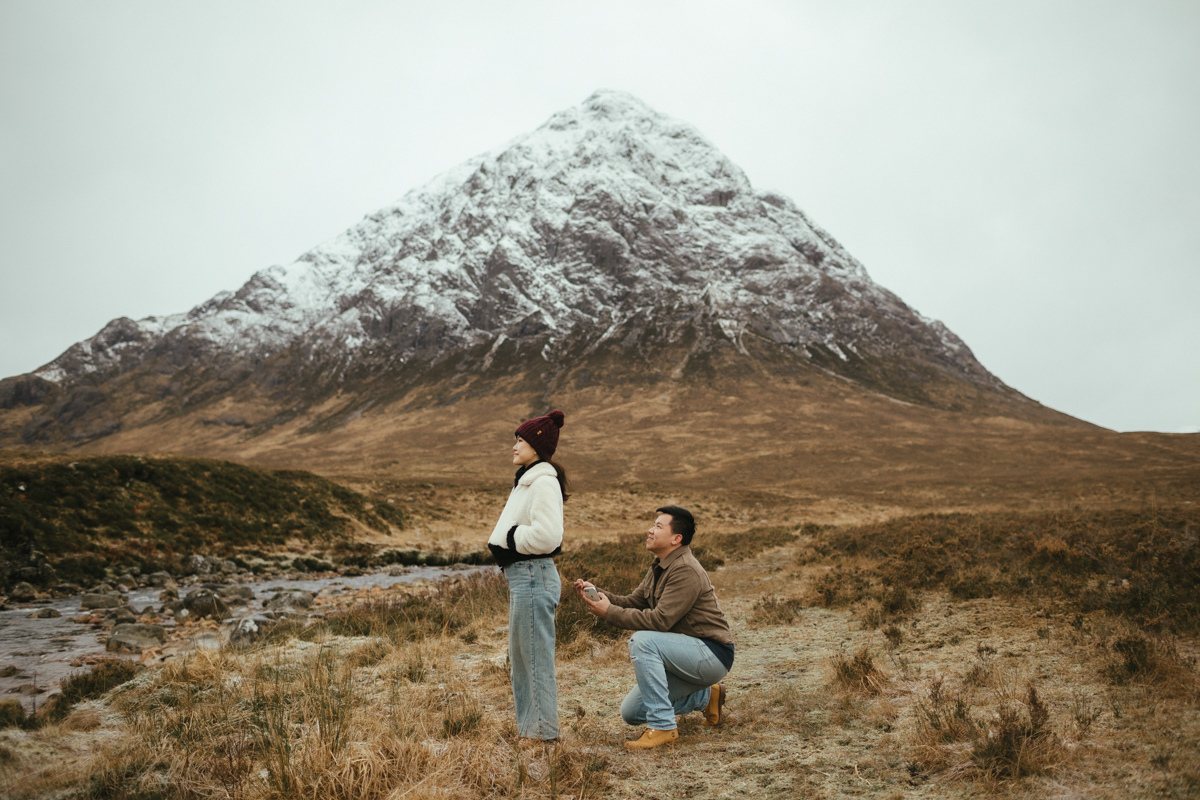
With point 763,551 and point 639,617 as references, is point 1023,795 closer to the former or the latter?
point 639,617

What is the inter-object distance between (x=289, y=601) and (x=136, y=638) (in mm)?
4091

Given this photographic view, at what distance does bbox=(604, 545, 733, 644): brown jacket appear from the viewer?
5.07m

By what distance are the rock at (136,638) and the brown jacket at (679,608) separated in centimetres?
893

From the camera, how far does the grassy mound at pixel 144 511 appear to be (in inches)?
659

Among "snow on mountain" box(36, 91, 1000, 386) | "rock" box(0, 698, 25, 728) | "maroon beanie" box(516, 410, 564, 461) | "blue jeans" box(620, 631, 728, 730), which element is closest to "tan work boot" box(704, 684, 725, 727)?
"blue jeans" box(620, 631, 728, 730)

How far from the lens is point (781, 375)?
404 feet

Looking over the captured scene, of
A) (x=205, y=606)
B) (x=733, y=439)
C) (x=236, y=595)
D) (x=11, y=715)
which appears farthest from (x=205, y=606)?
(x=733, y=439)

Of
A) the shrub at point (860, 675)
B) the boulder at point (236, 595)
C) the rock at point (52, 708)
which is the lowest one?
the boulder at point (236, 595)

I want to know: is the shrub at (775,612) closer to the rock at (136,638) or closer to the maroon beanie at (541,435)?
the maroon beanie at (541,435)

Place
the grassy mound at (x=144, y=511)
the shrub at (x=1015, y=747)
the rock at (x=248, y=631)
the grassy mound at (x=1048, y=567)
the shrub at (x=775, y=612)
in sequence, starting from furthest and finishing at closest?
the grassy mound at (x=144, y=511)
the shrub at (x=775, y=612)
the rock at (x=248, y=631)
the grassy mound at (x=1048, y=567)
the shrub at (x=1015, y=747)

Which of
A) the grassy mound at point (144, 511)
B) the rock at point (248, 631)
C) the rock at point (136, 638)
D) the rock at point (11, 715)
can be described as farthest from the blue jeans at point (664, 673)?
the grassy mound at point (144, 511)

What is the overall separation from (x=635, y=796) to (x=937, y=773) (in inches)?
80.0

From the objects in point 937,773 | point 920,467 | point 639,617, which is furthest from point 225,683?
point 920,467

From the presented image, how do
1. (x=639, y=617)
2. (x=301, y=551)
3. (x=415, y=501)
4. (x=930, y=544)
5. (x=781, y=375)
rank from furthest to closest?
(x=781, y=375), (x=415, y=501), (x=301, y=551), (x=930, y=544), (x=639, y=617)
